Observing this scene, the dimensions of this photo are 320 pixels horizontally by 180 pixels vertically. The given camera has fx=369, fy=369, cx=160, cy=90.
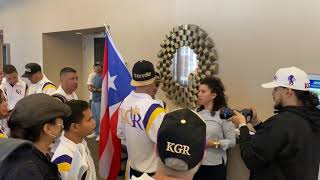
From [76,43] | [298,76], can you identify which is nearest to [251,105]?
[298,76]

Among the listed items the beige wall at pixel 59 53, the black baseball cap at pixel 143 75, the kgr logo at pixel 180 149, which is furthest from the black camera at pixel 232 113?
the beige wall at pixel 59 53

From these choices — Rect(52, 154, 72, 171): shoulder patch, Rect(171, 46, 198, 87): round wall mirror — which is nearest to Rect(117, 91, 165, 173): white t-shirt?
Rect(52, 154, 72, 171): shoulder patch

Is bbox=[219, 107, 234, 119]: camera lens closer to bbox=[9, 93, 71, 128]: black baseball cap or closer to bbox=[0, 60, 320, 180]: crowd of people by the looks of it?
bbox=[0, 60, 320, 180]: crowd of people

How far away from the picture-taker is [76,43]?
786 cm

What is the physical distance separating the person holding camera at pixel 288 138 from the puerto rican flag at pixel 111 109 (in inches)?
49.0

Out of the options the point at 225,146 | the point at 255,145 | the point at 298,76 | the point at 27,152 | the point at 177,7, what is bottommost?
the point at 225,146

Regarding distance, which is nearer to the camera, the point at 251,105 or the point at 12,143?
the point at 12,143

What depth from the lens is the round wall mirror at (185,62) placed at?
12.6 feet

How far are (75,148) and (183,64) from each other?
2.46 metres

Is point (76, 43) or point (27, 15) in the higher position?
point (27, 15)

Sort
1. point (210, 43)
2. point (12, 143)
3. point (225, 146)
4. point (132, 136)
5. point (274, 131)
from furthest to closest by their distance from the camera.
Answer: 1. point (210, 43)
2. point (225, 146)
3. point (132, 136)
4. point (274, 131)
5. point (12, 143)

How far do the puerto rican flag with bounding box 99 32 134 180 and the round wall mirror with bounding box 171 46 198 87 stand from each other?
1.08 metres

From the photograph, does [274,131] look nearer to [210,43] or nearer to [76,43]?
[210,43]

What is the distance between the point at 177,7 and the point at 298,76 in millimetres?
2354
